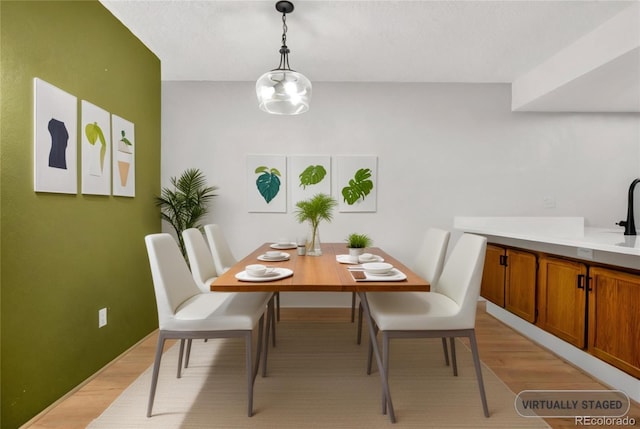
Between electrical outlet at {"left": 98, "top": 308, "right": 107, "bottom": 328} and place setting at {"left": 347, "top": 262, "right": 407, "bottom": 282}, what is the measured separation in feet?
5.88

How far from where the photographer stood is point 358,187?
3.88 metres

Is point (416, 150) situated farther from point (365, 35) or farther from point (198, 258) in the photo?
point (198, 258)

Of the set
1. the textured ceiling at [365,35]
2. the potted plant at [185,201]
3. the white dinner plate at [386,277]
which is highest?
the textured ceiling at [365,35]

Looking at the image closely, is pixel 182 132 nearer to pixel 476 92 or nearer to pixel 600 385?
pixel 476 92

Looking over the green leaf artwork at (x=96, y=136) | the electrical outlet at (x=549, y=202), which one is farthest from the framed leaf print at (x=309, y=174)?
the electrical outlet at (x=549, y=202)

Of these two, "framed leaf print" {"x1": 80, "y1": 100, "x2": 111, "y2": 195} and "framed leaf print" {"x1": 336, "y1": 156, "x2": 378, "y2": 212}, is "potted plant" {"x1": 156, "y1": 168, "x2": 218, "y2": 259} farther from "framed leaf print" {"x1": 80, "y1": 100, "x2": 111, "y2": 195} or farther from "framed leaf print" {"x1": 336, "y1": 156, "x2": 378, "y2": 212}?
"framed leaf print" {"x1": 336, "y1": 156, "x2": 378, "y2": 212}

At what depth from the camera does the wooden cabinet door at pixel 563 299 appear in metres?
2.35

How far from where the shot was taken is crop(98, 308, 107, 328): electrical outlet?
7.97 ft

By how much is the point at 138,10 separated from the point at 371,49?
72.7 inches

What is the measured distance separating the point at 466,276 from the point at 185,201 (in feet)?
9.04

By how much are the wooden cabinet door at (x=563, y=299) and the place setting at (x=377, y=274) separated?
135 cm

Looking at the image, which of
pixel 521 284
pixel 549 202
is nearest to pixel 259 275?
pixel 521 284

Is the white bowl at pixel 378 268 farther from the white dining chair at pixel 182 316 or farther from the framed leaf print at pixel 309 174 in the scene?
the framed leaf print at pixel 309 174

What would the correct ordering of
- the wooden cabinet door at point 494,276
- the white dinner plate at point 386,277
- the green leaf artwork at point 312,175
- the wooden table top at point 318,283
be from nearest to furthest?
1. the wooden table top at point 318,283
2. the white dinner plate at point 386,277
3. the wooden cabinet door at point 494,276
4. the green leaf artwork at point 312,175
